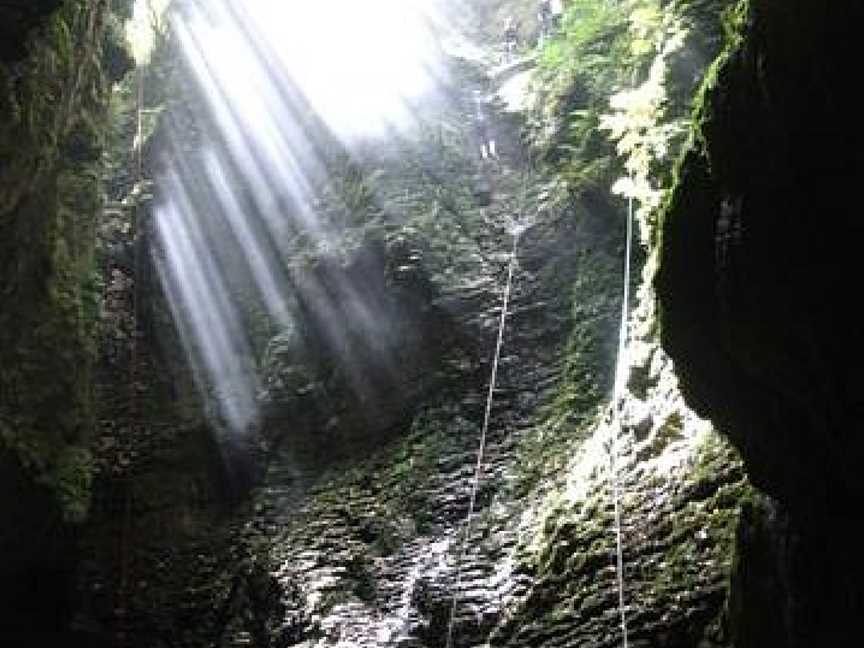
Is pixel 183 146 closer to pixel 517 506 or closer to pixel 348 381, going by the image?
pixel 348 381

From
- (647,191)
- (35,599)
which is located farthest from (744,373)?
(35,599)

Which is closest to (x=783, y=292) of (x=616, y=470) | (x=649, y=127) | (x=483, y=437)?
(x=616, y=470)

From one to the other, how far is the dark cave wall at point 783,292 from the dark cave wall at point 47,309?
5.45 m

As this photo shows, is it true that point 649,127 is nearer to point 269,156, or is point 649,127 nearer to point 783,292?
point 783,292

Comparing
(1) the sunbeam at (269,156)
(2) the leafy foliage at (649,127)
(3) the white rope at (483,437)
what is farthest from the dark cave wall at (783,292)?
(1) the sunbeam at (269,156)

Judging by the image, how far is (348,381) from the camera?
39.8ft

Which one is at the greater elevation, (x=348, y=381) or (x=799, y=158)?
(x=348, y=381)

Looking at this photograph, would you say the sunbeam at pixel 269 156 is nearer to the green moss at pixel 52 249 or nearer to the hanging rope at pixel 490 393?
the hanging rope at pixel 490 393

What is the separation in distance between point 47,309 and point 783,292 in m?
8.22

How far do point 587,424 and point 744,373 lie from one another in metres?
4.09

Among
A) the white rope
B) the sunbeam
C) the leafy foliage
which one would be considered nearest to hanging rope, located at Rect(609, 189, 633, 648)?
the leafy foliage

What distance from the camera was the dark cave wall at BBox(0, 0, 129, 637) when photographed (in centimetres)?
912

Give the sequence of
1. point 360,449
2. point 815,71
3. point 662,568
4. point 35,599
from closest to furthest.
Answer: point 815,71 → point 662,568 → point 35,599 → point 360,449

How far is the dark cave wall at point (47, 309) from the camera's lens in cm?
912
